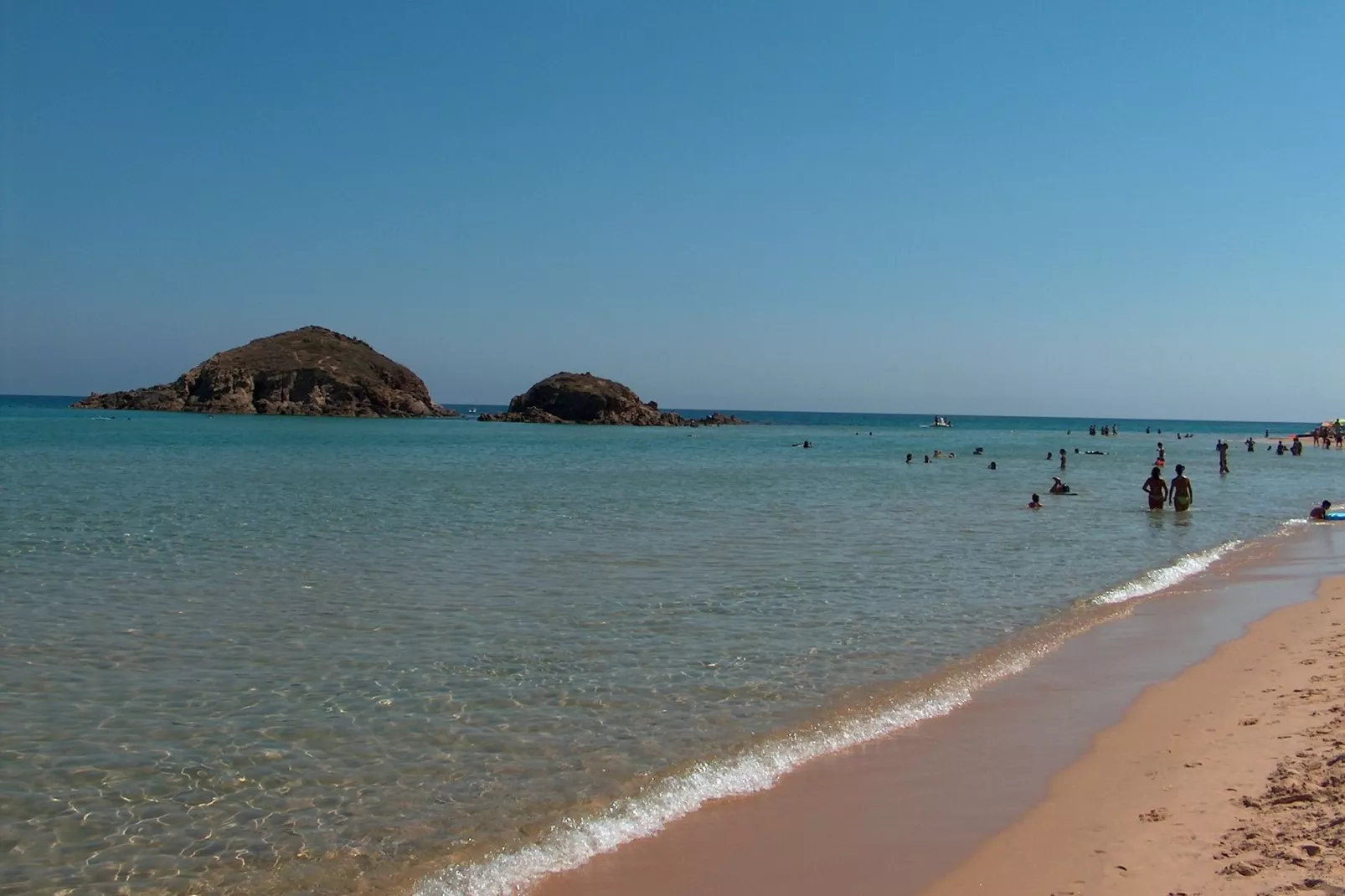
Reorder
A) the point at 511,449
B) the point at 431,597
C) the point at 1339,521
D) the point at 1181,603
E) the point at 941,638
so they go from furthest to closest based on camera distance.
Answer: the point at 511,449
the point at 1339,521
the point at 1181,603
the point at 431,597
the point at 941,638

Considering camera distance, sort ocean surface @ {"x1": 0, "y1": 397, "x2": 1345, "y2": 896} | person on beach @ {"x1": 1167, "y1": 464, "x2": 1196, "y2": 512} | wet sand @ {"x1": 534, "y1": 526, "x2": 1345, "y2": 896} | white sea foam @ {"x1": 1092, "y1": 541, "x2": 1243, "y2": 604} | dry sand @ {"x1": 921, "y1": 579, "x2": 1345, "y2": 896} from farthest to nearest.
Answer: person on beach @ {"x1": 1167, "y1": 464, "x2": 1196, "y2": 512}
white sea foam @ {"x1": 1092, "y1": 541, "x2": 1243, "y2": 604}
ocean surface @ {"x1": 0, "y1": 397, "x2": 1345, "y2": 896}
wet sand @ {"x1": 534, "y1": 526, "x2": 1345, "y2": 896}
dry sand @ {"x1": 921, "y1": 579, "x2": 1345, "y2": 896}

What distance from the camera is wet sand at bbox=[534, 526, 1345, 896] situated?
17.7 ft

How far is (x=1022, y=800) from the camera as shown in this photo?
21.6ft

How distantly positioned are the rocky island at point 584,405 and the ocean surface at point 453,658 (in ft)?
308

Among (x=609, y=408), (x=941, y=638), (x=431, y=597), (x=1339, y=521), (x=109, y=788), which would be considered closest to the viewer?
(x=109, y=788)

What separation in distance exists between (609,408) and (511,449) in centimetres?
6049

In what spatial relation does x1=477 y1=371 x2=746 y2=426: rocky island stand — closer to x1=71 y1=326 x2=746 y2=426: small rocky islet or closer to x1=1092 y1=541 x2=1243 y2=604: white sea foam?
x1=71 y1=326 x2=746 y2=426: small rocky islet

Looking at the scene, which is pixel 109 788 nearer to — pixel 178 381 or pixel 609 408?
pixel 609 408

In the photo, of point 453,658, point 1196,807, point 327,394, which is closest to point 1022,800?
point 1196,807

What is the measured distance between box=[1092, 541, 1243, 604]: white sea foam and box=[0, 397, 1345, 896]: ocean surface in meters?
0.11

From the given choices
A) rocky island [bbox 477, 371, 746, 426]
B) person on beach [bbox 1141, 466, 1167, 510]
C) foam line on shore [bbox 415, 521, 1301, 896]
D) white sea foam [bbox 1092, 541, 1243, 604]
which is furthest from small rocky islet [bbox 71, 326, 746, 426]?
foam line on shore [bbox 415, 521, 1301, 896]

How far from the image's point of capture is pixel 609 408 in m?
122

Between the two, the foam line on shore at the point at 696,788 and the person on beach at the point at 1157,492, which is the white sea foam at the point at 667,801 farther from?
the person on beach at the point at 1157,492

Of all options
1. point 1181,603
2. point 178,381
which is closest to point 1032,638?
point 1181,603
